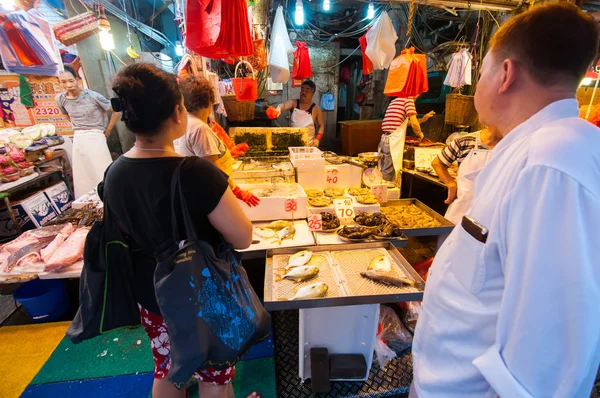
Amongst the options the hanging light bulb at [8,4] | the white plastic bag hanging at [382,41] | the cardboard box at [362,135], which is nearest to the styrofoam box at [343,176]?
the white plastic bag hanging at [382,41]

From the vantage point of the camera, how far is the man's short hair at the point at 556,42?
86cm

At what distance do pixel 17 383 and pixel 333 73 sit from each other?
9169 mm

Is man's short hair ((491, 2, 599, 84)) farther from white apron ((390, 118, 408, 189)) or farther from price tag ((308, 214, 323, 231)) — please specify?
white apron ((390, 118, 408, 189))

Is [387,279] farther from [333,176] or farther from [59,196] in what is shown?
[59,196]

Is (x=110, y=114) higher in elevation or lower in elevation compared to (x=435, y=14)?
lower

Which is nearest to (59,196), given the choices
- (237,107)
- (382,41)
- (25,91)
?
(25,91)

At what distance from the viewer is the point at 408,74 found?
146 inches

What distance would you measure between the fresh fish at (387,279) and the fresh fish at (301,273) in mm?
406

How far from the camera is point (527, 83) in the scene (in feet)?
3.06

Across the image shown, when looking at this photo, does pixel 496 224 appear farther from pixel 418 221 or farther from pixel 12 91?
pixel 12 91

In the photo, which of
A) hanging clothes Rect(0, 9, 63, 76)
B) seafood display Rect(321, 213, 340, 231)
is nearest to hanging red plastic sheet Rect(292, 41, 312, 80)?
seafood display Rect(321, 213, 340, 231)

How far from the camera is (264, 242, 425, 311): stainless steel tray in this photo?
1812mm

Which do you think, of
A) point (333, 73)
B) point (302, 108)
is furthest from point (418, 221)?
point (333, 73)

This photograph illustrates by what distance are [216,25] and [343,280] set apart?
6.80ft
